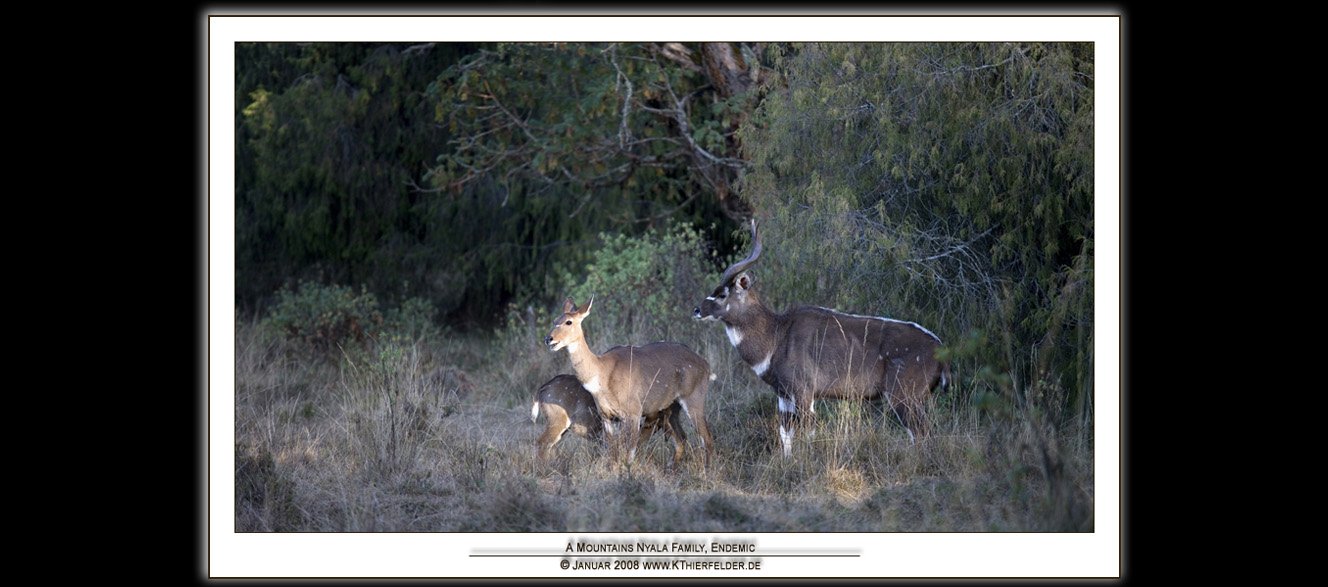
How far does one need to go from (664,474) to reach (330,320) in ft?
23.7

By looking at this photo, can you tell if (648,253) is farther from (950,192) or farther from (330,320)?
(950,192)

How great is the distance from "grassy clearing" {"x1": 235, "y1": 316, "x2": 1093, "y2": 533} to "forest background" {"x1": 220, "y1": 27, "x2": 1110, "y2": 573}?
0.11 ft

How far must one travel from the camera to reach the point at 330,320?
1448 centimetres

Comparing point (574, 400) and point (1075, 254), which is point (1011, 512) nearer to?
point (1075, 254)

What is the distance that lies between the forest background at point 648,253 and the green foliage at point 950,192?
0.09 feet

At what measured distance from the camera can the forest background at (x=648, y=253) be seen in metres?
8.05

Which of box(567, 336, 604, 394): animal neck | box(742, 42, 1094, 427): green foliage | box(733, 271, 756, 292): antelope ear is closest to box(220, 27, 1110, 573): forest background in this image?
box(742, 42, 1094, 427): green foliage

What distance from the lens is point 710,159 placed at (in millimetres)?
14273

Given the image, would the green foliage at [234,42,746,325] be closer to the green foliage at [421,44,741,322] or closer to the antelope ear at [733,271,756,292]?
the green foliage at [421,44,741,322]

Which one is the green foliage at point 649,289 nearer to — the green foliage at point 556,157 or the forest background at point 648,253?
the forest background at point 648,253

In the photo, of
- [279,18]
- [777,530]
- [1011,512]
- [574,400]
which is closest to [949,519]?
[1011,512]

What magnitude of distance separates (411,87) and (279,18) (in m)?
10.0

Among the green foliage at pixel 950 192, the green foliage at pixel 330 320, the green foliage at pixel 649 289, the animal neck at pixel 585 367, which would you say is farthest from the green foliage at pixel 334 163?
the animal neck at pixel 585 367

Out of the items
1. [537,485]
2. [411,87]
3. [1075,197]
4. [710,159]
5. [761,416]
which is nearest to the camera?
[537,485]
